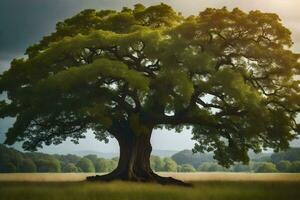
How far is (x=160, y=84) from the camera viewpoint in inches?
758

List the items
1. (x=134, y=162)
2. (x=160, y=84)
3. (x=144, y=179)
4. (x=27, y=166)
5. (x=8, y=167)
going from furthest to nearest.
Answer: (x=27, y=166) < (x=8, y=167) < (x=134, y=162) < (x=144, y=179) < (x=160, y=84)

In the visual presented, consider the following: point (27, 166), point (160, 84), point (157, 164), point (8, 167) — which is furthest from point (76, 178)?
point (157, 164)

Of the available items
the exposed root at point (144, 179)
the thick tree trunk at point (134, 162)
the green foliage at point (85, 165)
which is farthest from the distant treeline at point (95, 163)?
the exposed root at point (144, 179)

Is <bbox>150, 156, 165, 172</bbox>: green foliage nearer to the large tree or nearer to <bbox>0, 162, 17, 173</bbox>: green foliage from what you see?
<bbox>0, 162, 17, 173</bbox>: green foliage

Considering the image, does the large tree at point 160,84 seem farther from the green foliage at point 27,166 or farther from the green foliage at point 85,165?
the green foliage at point 85,165

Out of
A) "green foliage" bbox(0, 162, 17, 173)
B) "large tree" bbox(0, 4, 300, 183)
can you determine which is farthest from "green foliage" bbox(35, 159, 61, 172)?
"large tree" bbox(0, 4, 300, 183)

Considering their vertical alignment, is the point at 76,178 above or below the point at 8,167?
below

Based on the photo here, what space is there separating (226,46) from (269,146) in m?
4.63

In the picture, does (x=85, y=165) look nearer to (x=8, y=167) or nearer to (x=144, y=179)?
(x=8, y=167)

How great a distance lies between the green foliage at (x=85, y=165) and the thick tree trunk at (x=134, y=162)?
44.1 meters

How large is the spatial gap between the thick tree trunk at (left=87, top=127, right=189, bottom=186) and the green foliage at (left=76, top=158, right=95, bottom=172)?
145 feet

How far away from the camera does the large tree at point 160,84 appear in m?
18.6

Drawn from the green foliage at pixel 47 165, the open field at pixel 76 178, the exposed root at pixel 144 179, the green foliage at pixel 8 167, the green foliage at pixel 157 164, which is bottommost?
the exposed root at pixel 144 179

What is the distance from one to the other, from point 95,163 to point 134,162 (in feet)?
159
